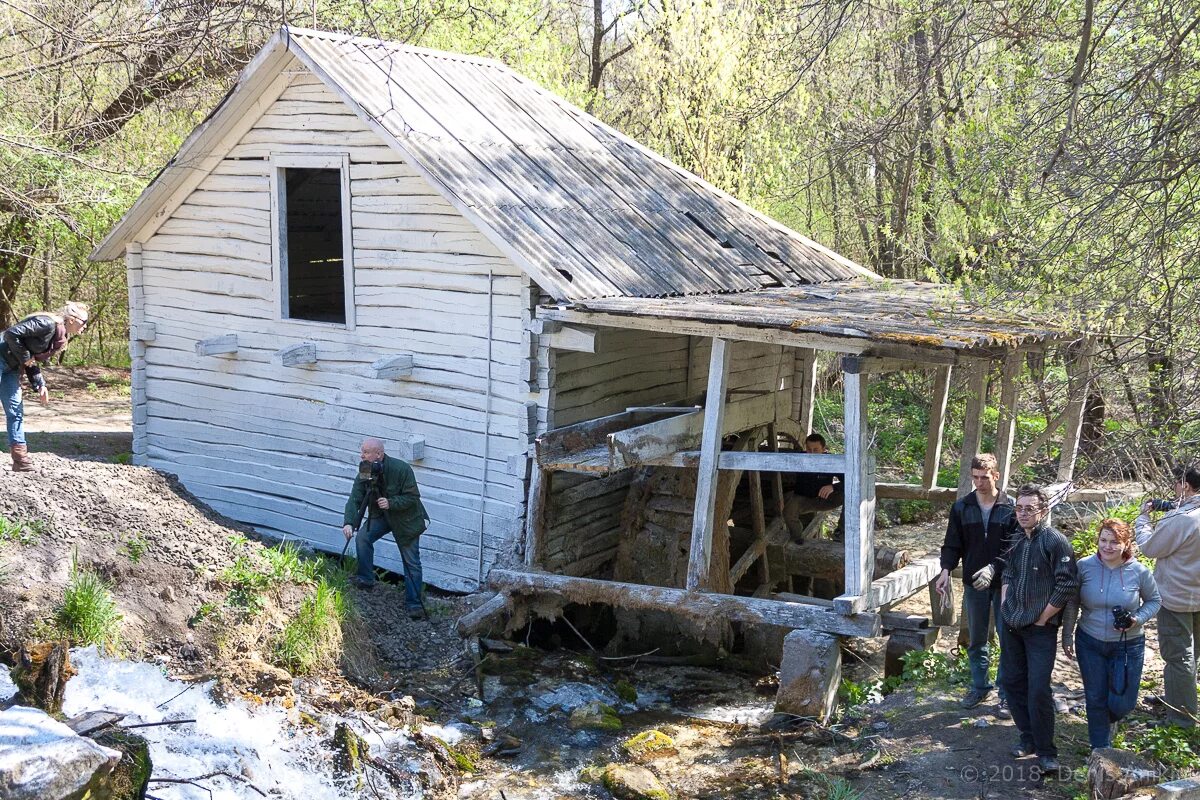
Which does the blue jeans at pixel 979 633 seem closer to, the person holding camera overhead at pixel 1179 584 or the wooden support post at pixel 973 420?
the person holding camera overhead at pixel 1179 584

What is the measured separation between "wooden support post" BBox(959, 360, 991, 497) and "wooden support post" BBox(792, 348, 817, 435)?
157 inches

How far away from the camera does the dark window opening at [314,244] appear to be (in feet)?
44.1

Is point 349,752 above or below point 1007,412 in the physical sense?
below

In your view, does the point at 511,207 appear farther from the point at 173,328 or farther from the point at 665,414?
the point at 173,328

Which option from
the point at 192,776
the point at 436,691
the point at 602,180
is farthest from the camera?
the point at 602,180

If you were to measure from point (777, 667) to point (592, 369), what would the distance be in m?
3.25

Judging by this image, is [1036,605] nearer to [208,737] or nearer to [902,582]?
[902,582]

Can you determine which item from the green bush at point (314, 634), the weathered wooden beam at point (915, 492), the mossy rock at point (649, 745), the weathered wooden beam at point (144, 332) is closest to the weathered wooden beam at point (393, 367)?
the green bush at point (314, 634)

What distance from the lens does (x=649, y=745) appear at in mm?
8188

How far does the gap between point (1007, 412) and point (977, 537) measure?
2.56 meters

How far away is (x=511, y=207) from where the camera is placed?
10062 millimetres

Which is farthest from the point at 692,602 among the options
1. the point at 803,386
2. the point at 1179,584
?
the point at 803,386

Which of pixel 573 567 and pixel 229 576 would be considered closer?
pixel 229 576

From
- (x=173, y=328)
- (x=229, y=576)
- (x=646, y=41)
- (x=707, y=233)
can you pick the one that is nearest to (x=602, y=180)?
(x=707, y=233)
